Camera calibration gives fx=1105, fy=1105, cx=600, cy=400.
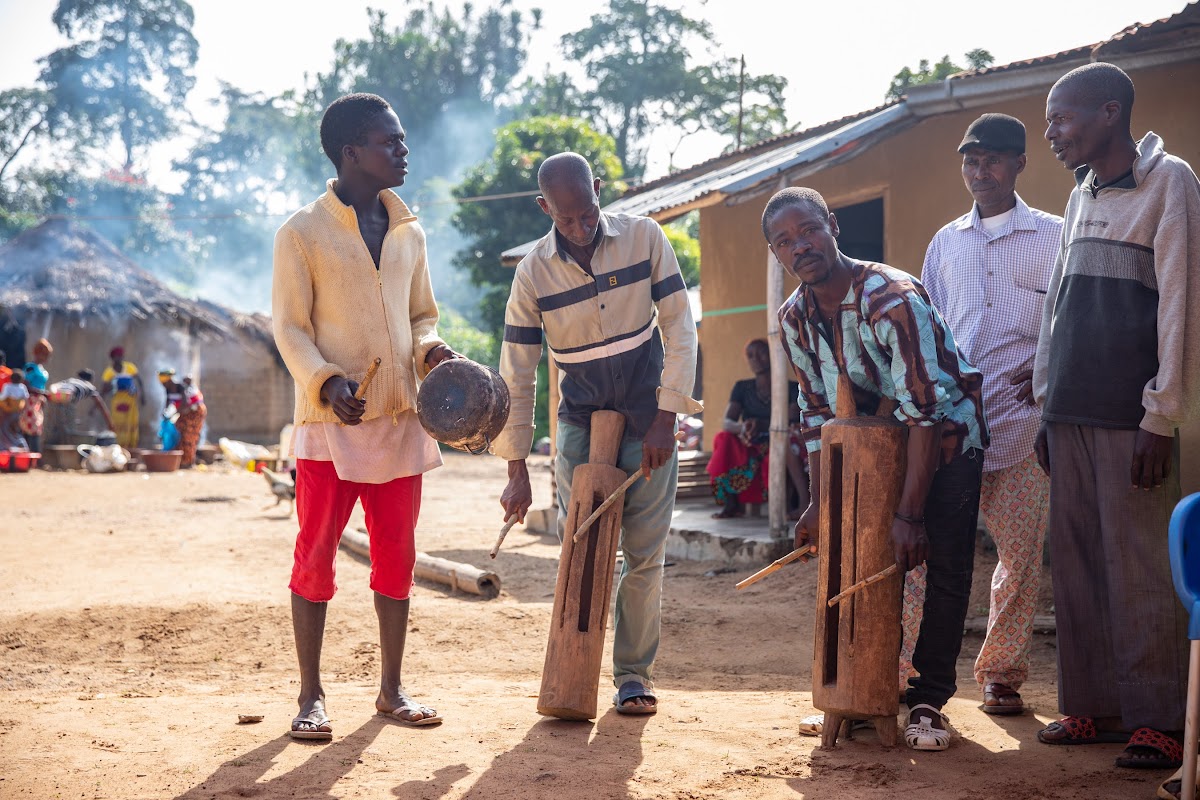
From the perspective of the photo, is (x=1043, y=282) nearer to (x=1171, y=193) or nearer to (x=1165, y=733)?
(x=1171, y=193)

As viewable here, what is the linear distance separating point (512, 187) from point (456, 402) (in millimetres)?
20933

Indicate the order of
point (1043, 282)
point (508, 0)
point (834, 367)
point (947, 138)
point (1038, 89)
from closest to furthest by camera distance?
point (834, 367) → point (1043, 282) → point (1038, 89) → point (947, 138) → point (508, 0)

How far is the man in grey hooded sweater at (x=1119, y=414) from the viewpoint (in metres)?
3.18

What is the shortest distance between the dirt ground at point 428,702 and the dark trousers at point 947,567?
21 cm

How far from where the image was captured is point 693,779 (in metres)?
3.10

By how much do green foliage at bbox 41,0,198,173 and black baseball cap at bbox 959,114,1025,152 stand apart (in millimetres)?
43820

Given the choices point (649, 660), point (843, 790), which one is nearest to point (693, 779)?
point (843, 790)

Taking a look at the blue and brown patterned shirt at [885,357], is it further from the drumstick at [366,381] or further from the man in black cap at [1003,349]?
the drumstick at [366,381]

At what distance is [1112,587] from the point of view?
3328mm

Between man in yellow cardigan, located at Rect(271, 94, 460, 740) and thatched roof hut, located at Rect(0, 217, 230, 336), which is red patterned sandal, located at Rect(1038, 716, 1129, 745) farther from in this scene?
thatched roof hut, located at Rect(0, 217, 230, 336)

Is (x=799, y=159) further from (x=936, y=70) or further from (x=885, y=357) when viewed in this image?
(x=936, y=70)

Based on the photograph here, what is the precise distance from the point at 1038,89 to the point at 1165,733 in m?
4.96

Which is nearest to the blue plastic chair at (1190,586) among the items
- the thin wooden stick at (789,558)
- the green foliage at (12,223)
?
the thin wooden stick at (789,558)

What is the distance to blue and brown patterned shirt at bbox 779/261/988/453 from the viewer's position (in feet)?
10.5
